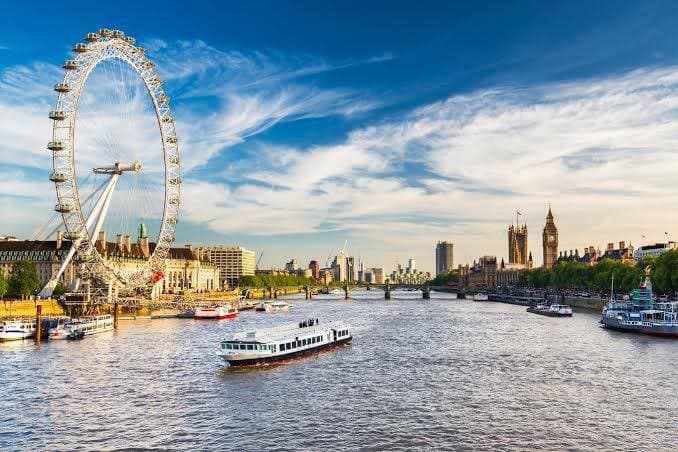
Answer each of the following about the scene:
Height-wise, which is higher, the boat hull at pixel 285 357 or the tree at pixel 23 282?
the tree at pixel 23 282

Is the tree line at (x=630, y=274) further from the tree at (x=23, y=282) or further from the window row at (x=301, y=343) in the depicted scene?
the tree at (x=23, y=282)

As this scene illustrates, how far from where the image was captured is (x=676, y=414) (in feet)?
136

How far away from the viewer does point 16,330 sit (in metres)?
78.1

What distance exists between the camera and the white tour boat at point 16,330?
76787mm

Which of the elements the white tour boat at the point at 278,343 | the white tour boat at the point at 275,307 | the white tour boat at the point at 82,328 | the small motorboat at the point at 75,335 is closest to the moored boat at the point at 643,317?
the white tour boat at the point at 278,343

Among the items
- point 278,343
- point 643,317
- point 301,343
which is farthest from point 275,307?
point 278,343

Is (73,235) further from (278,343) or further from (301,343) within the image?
(278,343)

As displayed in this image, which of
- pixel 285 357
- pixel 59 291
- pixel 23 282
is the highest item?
pixel 23 282

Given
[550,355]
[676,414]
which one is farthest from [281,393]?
[550,355]

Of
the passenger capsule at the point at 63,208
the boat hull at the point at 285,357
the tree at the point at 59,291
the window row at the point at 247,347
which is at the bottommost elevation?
the boat hull at the point at 285,357

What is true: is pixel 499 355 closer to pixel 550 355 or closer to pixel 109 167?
pixel 550 355

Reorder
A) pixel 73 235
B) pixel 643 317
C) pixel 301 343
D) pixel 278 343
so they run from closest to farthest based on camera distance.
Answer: pixel 278 343 → pixel 301 343 → pixel 643 317 → pixel 73 235

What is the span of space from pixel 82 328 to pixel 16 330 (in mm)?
9015

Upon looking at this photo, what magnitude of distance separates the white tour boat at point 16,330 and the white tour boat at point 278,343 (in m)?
27.2
